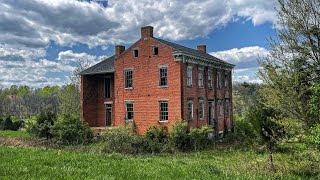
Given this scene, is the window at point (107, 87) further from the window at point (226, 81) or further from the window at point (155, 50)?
the window at point (226, 81)

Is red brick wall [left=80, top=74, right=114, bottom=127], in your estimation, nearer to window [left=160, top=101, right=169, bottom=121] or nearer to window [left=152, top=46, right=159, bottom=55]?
window [left=152, top=46, right=159, bottom=55]

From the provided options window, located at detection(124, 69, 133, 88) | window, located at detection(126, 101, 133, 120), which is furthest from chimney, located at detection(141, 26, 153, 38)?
window, located at detection(126, 101, 133, 120)

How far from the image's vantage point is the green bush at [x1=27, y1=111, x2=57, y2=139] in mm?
36519

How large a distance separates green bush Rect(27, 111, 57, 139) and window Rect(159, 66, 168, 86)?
1262 centimetres

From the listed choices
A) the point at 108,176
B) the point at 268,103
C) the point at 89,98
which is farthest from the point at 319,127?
the point at 89,98

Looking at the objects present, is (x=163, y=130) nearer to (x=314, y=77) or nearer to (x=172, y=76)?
(x=172, y=76)

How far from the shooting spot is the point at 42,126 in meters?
36.6

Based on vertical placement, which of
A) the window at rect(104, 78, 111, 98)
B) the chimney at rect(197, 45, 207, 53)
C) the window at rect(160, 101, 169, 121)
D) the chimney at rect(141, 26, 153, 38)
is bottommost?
the window at rect(160, 101, 169, 121)

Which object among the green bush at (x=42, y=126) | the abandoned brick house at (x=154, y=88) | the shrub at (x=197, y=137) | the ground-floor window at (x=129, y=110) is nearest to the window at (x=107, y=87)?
the abandoned brick house at (x=154, y=88)

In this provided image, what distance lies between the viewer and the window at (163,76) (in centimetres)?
3462

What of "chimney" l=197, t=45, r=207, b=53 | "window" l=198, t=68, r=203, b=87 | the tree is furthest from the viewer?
"chimney" l=197, t=45, r=207, b=53

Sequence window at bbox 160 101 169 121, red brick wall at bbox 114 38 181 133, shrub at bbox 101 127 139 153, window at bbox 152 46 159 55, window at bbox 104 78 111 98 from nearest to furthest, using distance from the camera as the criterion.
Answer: shrub at bbox 101 127 139 153, red brick wall at bbox 114 38 181 133, window at bbox 160 101 169 121, window at bbox 152 46 159 55, window at bbox 104 78 111 98

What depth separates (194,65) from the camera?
3578 centimetres

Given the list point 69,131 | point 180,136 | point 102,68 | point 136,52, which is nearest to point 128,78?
point 136,52
